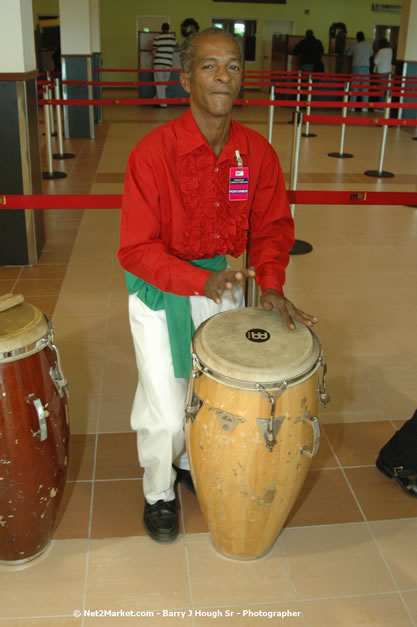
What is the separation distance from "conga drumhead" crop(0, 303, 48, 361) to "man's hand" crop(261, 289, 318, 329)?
0.68 meters

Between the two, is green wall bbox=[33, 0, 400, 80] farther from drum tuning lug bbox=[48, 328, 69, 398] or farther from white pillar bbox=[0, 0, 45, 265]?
drum tuning lug bbox=[48, 328, 69, 398]

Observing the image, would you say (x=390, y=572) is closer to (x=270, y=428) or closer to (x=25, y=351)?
(x=270, y=428)

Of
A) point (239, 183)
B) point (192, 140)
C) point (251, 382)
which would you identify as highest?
point (192, 140)

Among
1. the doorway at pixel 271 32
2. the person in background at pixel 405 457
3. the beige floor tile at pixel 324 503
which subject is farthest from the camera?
the doorway at pixel 271 32

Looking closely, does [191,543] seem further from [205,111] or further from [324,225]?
[324,225]

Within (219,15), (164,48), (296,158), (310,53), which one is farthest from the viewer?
(219,15)

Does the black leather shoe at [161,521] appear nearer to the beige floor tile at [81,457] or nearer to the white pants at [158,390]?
the white pants at [158,390]

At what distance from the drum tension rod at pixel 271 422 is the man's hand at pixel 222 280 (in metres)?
0.32

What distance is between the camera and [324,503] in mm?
2477

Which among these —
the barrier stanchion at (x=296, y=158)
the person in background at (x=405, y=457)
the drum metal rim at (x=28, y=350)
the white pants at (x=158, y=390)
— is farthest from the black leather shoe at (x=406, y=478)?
the barrier stanchion at (x=296, y=158)

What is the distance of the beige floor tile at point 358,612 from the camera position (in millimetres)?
1974

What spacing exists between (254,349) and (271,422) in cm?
21

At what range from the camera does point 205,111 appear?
2039 millimetres

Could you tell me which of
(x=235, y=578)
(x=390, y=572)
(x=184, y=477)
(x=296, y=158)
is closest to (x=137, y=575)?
(x=235, y=578)
